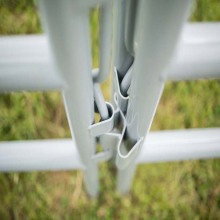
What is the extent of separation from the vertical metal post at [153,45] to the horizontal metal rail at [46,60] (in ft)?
0.07

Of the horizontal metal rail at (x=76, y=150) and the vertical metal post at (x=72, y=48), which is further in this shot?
the horizontal metal rail at (x=76, y=150)

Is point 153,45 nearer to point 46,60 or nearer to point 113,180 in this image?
point 46,60

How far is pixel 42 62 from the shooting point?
34cm

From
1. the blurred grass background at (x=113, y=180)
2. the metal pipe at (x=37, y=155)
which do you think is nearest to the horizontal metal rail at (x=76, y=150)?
the metal pipe at (x=37, y=155)

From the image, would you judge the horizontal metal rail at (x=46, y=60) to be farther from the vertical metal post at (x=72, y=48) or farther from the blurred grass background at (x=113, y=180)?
the blurred grass background at (x=113, y=180)

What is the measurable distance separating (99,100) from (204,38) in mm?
177

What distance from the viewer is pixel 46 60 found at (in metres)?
0.34

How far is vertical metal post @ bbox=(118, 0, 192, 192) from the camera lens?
0.25 metres

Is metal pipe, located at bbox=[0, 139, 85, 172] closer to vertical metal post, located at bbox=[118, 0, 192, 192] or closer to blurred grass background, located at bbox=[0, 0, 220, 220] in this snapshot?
vertical metal post, located at bbox=[118, 0, 192, 192]

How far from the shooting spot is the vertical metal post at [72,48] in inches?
9.8

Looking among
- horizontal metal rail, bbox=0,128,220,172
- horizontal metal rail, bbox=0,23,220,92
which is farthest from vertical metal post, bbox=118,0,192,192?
horizontal metal rail, bbox=0,128,220,172

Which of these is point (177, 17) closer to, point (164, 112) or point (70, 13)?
point (70, 13)

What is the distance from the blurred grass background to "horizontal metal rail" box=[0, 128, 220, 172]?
0.42 metres

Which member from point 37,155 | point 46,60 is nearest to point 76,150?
point 37,155
